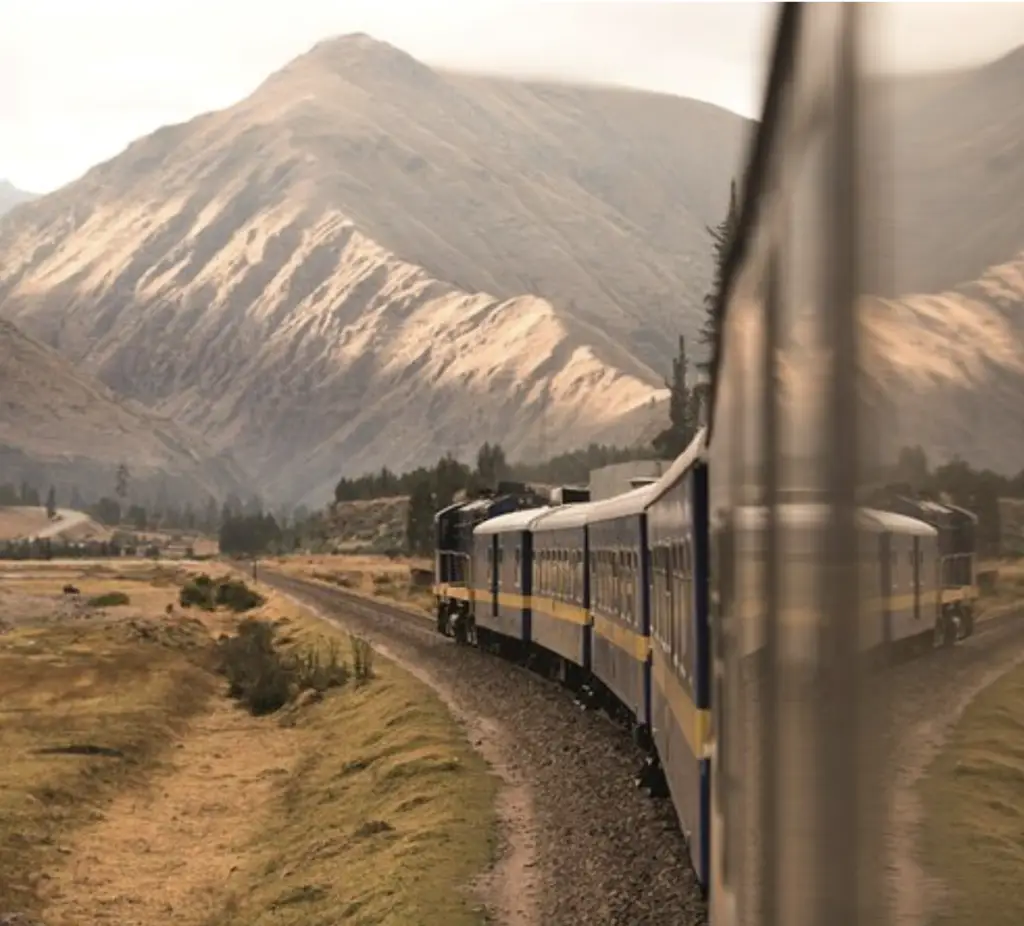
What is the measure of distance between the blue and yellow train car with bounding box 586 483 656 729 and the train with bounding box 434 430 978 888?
0.09ft

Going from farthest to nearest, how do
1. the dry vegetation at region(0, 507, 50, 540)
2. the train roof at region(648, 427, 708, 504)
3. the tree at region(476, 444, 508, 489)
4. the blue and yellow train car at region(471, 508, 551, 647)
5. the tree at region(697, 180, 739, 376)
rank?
the dry vegetation at region(0, 507, 50, 540) < the tree at region(476, 444, 508, 489) < the blue and yellow train car at region(471, 508, 551, 647) < the train roof at region(648, 427, 708, 504) < the tree at region(697, 180, 739, 376)

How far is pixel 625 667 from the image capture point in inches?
665

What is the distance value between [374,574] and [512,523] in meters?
72.7

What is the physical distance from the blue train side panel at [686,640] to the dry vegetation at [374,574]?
1937 inches

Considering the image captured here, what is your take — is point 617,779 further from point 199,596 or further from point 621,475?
point 199,596

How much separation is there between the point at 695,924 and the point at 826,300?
28.2 feet

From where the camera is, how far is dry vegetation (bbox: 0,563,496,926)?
15.2 metres

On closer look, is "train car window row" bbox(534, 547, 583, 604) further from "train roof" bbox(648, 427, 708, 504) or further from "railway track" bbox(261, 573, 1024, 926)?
"train roof" bbox(648, 427, 708, 504)

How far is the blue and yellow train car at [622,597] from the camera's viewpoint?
14.7 m

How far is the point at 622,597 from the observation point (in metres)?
16.6

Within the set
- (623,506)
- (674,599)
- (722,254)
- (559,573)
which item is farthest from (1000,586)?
(559,573)

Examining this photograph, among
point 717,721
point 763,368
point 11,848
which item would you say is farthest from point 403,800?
point 763,368

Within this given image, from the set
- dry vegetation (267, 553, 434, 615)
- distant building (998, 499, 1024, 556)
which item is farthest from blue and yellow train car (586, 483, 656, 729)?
Result: dry vegetation (267, 553, 434, 615)

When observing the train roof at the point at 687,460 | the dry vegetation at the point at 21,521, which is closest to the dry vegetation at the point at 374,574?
the dry vegetation at the point at 21,521
